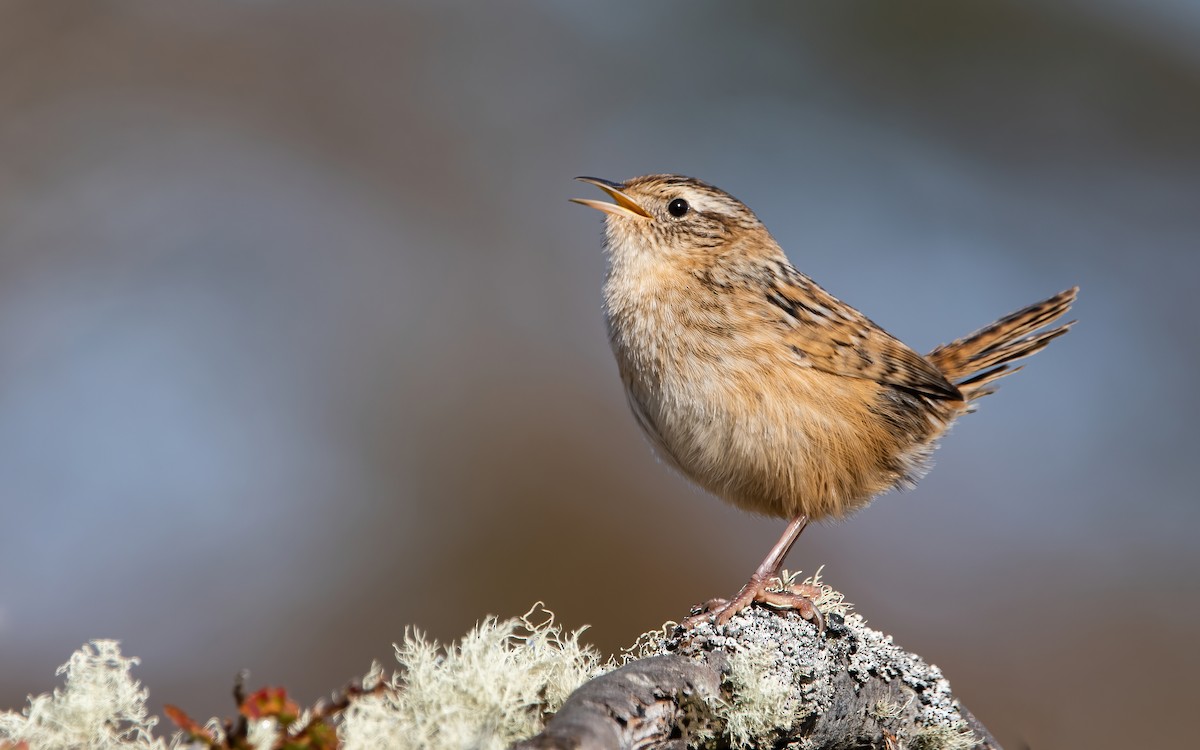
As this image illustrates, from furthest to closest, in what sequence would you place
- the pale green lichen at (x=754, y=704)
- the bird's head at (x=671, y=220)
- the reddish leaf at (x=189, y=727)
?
1. the bird's head at (x=671, y=220)
2. the pale green lichen at (x=754, y=704)
3. the reddish leaf at (x=189, y=727)

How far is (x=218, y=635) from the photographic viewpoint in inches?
178

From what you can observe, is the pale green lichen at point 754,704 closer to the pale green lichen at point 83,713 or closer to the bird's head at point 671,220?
the pale green lichen at point 83,713

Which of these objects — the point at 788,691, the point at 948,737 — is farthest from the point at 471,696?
the point at 948,737

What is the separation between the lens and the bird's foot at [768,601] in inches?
95.1

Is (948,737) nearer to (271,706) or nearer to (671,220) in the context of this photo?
(271,706)

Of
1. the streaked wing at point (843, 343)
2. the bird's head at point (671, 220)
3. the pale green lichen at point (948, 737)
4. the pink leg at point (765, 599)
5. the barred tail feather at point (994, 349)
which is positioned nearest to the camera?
the pale green lichen at point (948, 737)

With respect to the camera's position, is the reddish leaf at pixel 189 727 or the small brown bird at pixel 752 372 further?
the small brown bird at pixel 752 372

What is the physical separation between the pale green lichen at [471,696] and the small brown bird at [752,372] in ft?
2.82

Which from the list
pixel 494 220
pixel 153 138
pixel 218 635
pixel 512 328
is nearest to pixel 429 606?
pixel 218 635

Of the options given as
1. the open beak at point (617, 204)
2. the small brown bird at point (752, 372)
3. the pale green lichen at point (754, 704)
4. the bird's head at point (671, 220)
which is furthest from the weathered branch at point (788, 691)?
the open beak at point (617, 204)

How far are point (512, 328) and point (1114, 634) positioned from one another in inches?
160

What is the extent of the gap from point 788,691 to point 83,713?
133 centimetres

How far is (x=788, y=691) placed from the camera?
1999 millimetres

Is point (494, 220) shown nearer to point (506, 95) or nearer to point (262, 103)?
point (506, 95)
